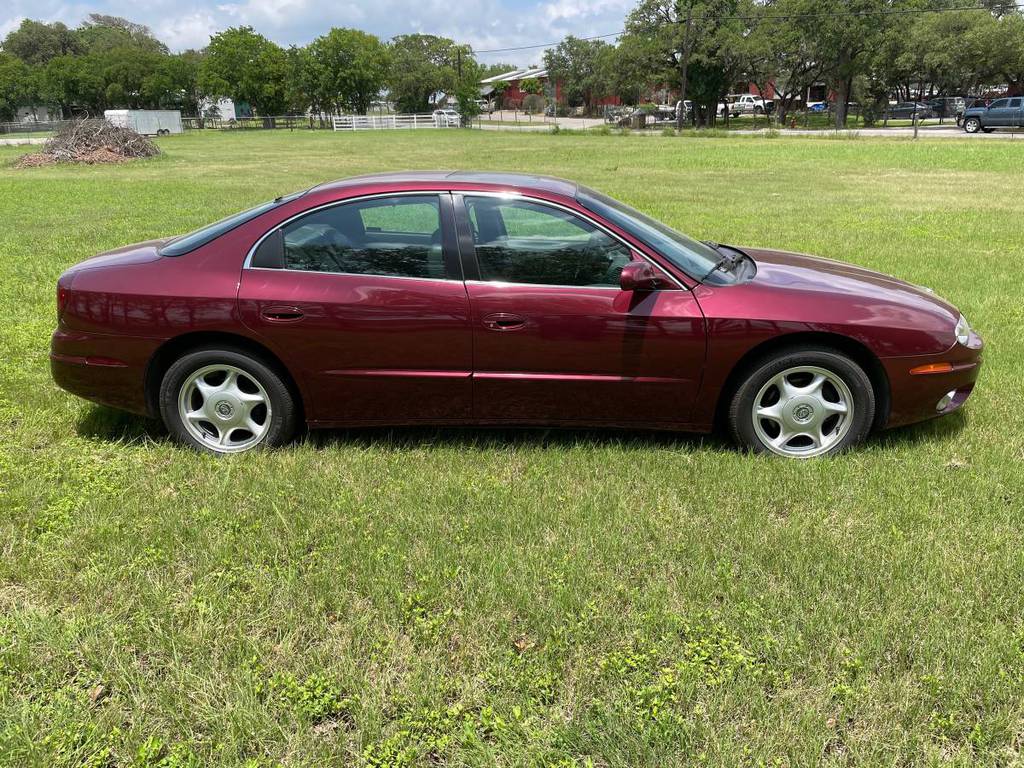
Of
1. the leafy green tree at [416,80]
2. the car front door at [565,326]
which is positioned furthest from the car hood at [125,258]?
the leafy green tree at [416,80]

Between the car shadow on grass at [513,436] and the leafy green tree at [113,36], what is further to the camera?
the leafy green tree at [113,36]

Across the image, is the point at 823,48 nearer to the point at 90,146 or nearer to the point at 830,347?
the point at 90,146

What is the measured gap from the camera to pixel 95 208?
14773 mm

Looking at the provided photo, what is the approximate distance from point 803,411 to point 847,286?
2.44 feet

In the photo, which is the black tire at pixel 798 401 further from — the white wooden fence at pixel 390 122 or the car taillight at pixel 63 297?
the white wooden fence at pixel 390 122

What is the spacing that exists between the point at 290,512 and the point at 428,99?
295ft

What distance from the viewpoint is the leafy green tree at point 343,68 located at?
79625mm

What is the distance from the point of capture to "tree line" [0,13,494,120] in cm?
7962

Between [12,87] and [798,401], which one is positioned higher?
[12,87]

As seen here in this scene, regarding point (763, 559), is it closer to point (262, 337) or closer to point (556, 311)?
point (556, 311)

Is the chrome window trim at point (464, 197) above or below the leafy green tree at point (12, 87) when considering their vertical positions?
below

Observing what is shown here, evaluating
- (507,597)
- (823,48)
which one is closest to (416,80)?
(823,48)

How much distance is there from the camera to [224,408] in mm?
4160

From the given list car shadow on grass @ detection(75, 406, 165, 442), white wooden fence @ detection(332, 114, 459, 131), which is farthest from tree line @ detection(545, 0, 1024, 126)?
car shadow on grass @ detection(75, 406, 165, 442)
